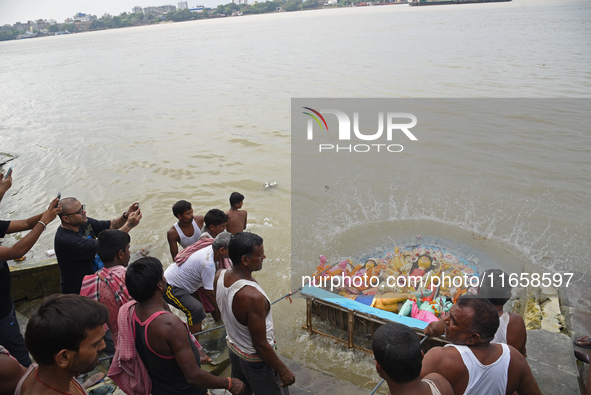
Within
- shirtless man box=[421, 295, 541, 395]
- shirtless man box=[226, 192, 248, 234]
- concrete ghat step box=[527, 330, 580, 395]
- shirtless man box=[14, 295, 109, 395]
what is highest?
shirtless man box=[14, 295, 109, 395]

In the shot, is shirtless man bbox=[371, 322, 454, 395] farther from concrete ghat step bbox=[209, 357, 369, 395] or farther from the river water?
the river water

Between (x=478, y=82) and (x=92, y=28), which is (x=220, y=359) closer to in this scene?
(x=478, y=82)

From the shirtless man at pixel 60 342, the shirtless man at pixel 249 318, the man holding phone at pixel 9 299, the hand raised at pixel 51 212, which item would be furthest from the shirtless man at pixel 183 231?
the shirtless man at pixel 60 342

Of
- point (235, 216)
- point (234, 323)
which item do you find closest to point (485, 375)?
point (234, 323)

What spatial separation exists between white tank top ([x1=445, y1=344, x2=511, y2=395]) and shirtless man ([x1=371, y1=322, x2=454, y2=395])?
281 millimetres

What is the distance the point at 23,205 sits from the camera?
1079 cm

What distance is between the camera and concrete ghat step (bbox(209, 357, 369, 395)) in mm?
3537

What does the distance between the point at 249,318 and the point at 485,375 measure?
4.79ft

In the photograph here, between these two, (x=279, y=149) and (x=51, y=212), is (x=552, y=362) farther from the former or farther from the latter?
(x=279, y=149)

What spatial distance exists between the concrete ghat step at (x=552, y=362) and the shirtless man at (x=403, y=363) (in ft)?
5.54

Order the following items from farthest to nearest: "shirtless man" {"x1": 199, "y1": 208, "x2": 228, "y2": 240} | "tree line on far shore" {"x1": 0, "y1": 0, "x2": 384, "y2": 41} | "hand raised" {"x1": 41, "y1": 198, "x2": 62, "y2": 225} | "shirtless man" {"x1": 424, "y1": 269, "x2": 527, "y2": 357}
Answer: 1. "tree line on far shore" {"x1": 0, "y1": 0, "x2": 384, "y2": 41}
2. "shirtless man" {"x1": 199, "y1": 208, "x2": 228, "y2": 240}
3. "hand raised" {"x1": 41, "y1": 198, "x2": 62, "y2": 225}
4. "shirtless man" {"x1": 424, "y1": 269, "x2": 527, "y2": 357}

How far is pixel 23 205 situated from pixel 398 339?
11.8 meters

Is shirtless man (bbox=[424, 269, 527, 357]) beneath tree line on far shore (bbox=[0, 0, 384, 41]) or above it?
beneath

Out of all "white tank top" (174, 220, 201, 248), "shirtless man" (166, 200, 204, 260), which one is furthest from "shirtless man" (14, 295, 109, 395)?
"white tank top" (174, 220, 201, 248)
